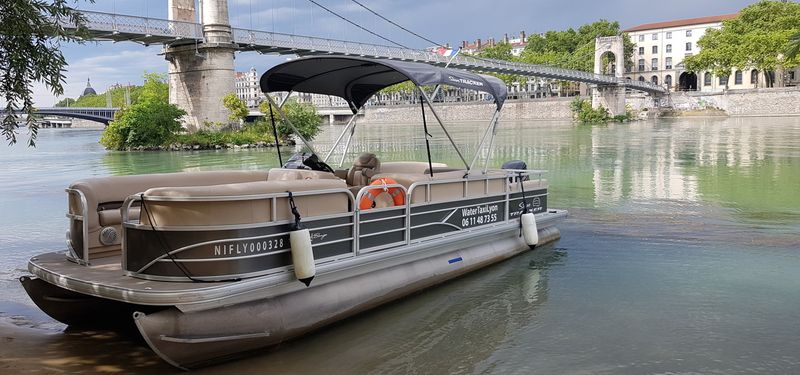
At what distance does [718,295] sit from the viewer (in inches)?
281

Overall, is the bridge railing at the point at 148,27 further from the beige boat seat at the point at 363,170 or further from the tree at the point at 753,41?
the tree at the point at 753,41

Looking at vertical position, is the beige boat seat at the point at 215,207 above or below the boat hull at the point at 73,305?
above

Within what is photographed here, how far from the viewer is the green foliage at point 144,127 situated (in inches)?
1709

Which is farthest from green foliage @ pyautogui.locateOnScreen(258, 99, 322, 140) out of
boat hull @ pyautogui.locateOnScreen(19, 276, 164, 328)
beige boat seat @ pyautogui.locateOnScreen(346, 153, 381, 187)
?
boat hull @ pyautogui.locateOnScreen(19, 276, 164, 328)

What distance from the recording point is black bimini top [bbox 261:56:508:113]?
7.05 m

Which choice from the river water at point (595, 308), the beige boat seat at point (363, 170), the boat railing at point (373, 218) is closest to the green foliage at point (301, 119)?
the river water at point (595, 308)

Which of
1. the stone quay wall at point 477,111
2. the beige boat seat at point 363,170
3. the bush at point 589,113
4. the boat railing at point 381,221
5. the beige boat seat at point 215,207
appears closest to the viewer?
the beige boat seat at point 215,207

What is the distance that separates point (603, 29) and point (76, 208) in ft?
404

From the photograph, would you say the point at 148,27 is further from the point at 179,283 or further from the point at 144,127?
the point at 179,283

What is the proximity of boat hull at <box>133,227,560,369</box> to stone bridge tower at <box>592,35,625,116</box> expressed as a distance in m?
85.7

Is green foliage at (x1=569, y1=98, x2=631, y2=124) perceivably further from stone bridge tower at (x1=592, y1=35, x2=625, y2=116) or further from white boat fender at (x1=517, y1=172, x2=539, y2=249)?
white boat fender at (x1=517, y1=172, x2=539, y2=249)

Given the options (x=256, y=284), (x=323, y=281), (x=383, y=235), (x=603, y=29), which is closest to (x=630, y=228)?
(x=383, y=235)

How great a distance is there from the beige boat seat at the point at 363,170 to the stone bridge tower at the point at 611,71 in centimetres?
8460

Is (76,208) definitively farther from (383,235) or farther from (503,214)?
(503,214)
